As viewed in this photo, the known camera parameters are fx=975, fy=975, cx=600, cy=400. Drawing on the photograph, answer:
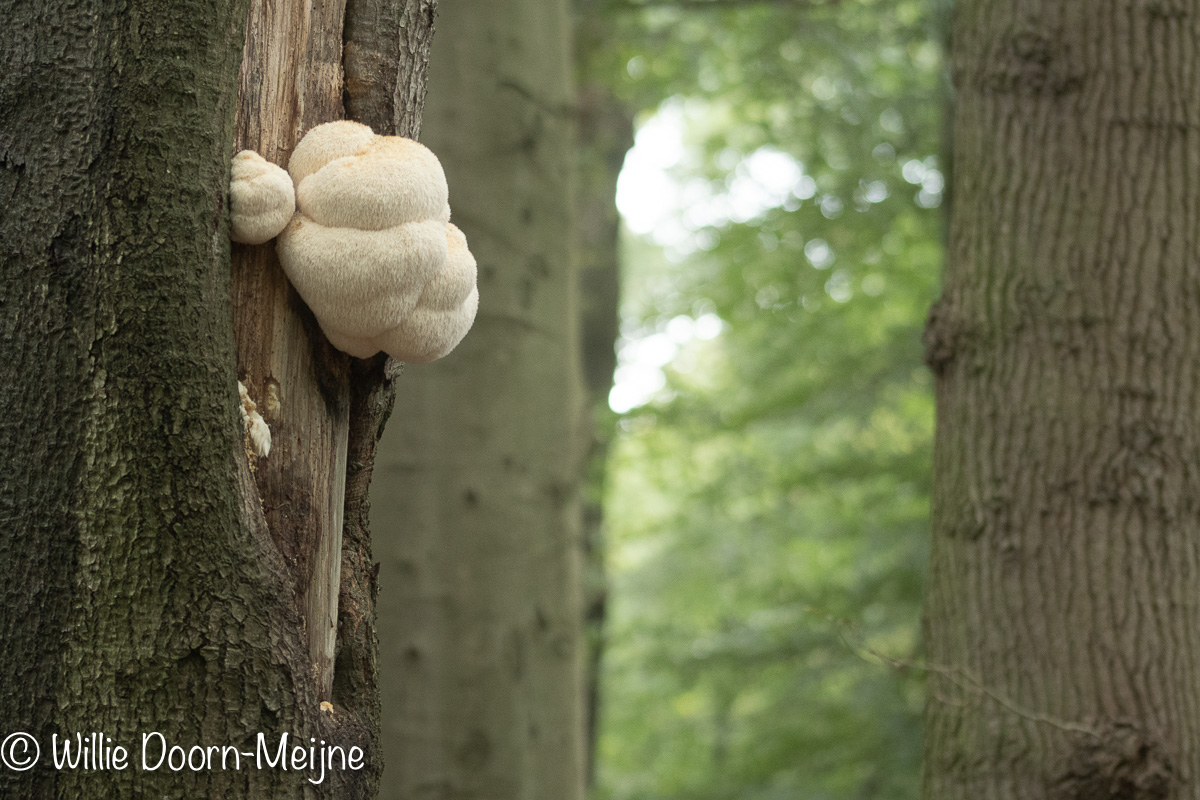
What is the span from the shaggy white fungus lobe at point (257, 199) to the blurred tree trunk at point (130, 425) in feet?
0.07

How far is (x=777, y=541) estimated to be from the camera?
10586mm

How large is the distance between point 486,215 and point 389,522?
1177 mm

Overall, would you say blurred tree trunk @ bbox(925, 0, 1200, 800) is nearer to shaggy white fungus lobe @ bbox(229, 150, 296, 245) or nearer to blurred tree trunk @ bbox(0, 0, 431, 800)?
blurred tree trunk @ bbox(0, 0, 431, 800)

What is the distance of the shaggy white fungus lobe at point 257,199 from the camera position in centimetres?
124

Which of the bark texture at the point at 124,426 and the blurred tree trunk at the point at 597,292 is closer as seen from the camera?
the bark texture at the point at 124,426

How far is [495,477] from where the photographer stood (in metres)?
3.44

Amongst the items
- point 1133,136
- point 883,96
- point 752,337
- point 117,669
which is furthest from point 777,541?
point 117,669

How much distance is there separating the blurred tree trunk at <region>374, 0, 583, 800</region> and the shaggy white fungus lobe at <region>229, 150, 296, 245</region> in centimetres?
218

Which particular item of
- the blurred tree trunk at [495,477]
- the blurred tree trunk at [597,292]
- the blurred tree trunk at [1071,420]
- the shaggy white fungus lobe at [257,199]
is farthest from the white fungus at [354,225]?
the blurred tree trunk at [597,292]

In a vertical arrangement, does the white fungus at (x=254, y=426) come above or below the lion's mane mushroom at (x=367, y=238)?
below

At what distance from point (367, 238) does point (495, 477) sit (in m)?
2.21

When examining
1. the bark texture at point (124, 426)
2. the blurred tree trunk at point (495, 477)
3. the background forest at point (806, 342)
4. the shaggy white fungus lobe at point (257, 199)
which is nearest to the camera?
the bark texture at point (124, 426)

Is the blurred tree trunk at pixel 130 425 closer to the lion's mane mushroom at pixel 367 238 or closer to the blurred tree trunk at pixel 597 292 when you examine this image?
the lion's mane mushroom at pixel 367 238

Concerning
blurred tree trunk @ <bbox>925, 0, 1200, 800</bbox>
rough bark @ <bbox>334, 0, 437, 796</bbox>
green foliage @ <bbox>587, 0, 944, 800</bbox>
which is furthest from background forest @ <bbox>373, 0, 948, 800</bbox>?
rough bark @ <bbox>334, 0, 437, 796</bbox>
